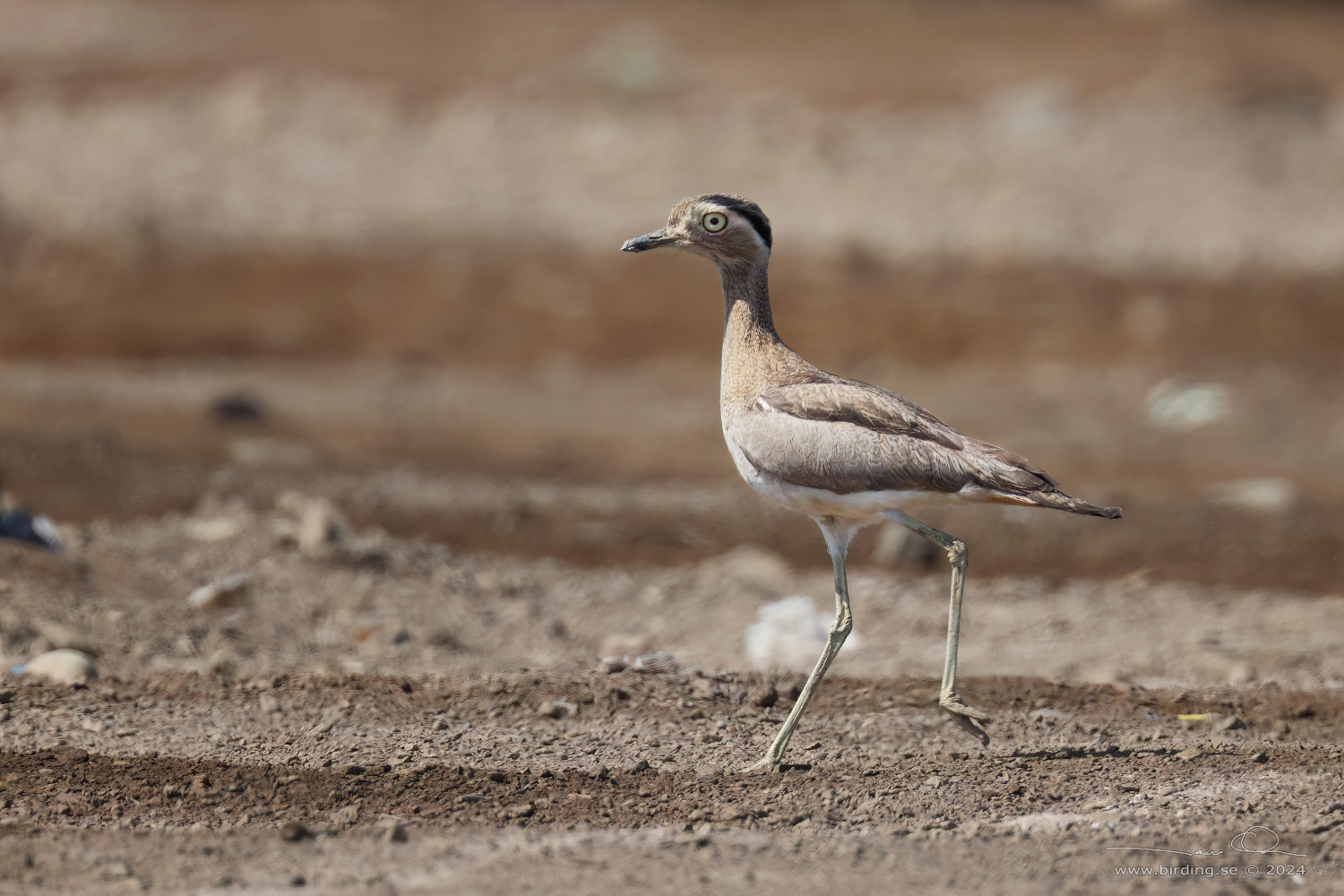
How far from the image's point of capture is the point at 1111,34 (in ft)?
93.8

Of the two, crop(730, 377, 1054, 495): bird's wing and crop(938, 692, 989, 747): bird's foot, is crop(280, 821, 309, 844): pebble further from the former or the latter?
crop(938, 692, 989, 747): bird's foot

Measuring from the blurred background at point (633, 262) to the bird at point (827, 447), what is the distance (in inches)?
225

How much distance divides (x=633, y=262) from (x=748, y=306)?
46.5 feet

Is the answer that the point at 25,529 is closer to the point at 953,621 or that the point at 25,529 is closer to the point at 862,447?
the point at 862,447

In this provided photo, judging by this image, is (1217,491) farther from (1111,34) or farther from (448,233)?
(1111,34)

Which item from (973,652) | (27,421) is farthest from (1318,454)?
(27,421)

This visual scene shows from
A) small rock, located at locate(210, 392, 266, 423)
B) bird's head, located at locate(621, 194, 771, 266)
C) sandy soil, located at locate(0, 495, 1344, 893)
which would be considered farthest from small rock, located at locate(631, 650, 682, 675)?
small rock, located at locate(210, 392, 266, 423)

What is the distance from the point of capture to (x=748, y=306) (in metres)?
6.77

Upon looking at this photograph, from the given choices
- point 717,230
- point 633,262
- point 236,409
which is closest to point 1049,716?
point 717,230

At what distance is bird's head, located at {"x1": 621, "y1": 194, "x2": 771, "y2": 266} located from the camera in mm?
6582

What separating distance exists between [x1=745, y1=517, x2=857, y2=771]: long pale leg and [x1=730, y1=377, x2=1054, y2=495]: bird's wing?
15.2 inches

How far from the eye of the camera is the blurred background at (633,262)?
609 inches
